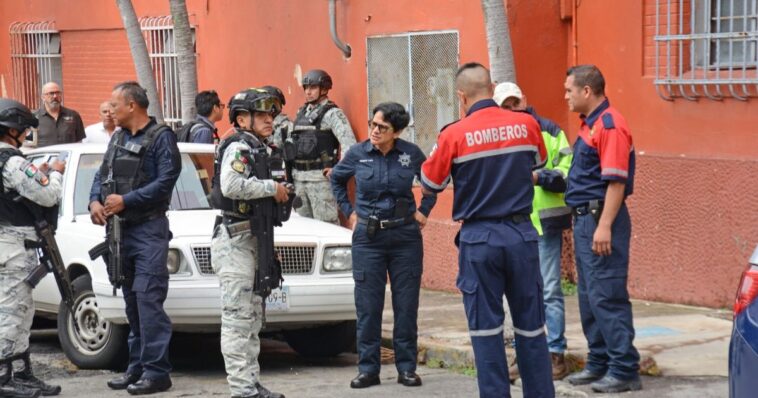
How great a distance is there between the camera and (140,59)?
46.5ft

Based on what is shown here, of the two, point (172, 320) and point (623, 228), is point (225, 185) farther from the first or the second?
point (623, 228)

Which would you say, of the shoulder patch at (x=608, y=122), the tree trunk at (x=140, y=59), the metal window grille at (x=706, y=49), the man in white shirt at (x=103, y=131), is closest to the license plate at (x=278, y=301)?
the shoulder patch at (x=608, y=122)

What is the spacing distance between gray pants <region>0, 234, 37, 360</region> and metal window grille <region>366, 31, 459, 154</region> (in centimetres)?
518

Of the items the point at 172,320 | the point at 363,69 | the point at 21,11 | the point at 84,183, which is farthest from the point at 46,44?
the point at 172,320

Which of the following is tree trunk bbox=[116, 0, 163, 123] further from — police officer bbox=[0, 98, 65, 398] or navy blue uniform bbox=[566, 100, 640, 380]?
navy blue uniform bbox=[566, 100, 640, 380]

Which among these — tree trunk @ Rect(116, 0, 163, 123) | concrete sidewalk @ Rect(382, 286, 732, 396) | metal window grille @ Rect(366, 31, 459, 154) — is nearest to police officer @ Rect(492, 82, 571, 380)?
concrete sidewalk @ Rect(382, 286, 732, 396)

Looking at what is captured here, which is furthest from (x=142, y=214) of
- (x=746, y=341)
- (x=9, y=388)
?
(x=746, y=341)

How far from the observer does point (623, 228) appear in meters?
8.02

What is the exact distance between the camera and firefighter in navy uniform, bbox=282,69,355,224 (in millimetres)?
12664

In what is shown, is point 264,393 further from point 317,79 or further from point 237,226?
point 317,79

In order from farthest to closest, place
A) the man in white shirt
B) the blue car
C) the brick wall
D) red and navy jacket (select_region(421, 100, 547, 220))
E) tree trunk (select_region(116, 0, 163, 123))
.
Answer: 1. the brick wall
2. tree trunk (select_region(116, 0, 163, 123))
3. the man in white shirt
4. red and navy jacket (select_region(421, 100, 547, 220))
5. the blue car

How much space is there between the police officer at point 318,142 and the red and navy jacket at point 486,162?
5402 millimetres

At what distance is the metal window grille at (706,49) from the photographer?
10.5m

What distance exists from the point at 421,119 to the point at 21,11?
10616 millimetres
